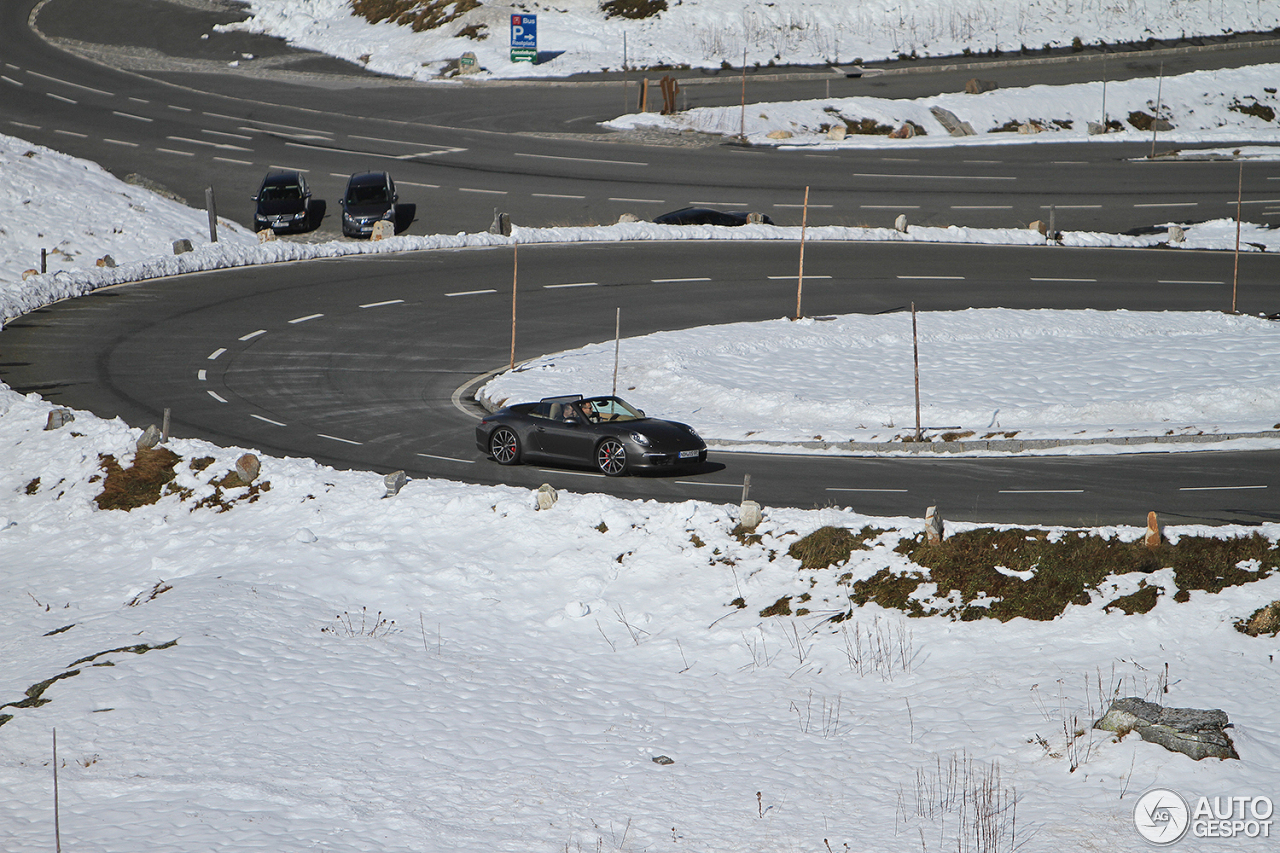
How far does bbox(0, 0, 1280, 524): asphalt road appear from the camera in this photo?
2020cm

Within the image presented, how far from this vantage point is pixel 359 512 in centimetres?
1839

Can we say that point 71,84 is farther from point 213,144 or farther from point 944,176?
point 944,176

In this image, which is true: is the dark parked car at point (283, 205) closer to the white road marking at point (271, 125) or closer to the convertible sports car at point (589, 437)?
the white road marking at point (271, 125)

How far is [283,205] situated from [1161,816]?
114ft

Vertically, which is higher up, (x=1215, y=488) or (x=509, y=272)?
(x=509, y=272)

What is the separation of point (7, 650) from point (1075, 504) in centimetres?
1523

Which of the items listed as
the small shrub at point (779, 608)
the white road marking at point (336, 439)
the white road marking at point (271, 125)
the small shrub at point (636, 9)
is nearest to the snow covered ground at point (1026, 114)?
the small shrub at point (636, 9)

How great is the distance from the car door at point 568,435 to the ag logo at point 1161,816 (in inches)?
448

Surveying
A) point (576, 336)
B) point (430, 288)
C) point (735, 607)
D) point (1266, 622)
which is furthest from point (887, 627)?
point (430, 288)

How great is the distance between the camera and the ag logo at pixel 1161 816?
10.1m

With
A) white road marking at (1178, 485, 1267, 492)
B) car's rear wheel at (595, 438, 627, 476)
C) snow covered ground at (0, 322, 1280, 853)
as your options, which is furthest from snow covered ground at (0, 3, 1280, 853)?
white road marking at (1178, 485, 1267, 492)

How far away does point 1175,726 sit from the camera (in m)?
11.5

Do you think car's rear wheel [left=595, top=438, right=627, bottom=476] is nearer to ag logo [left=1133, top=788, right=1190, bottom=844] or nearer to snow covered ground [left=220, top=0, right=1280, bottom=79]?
ag logo [left=1133, top=788, right=1190, bottom=844]

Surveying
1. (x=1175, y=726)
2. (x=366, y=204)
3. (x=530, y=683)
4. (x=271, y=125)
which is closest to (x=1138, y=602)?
(x=1175, y=726)
